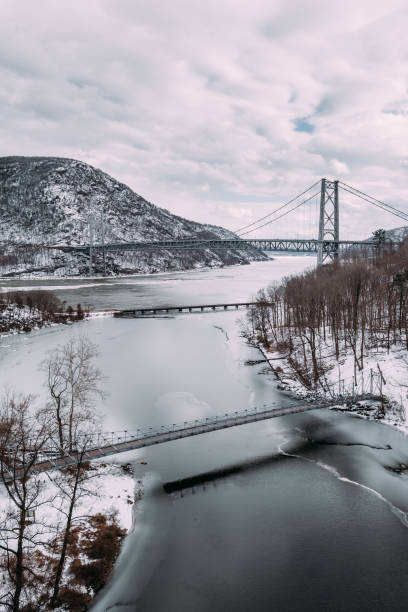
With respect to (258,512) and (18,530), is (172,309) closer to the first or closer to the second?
(258,512)

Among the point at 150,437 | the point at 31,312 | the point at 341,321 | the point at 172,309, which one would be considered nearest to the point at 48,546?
the point at 150,437

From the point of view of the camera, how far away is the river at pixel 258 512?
12.7 meters

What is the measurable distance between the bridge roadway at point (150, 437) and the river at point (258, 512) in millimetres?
1115

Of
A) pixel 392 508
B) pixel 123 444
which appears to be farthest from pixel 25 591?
pixel 392 508

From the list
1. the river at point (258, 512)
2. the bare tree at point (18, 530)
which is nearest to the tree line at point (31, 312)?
the river at point (258, 512)

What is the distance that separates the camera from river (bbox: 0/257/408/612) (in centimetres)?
1270

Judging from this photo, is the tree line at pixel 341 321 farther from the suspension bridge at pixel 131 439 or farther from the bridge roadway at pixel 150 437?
the suspension bridge at pixel 131 439

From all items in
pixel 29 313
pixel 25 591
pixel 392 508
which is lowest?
pixel 392 508

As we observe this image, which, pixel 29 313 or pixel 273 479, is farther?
pixel 29 313

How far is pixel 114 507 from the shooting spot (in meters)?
16.5

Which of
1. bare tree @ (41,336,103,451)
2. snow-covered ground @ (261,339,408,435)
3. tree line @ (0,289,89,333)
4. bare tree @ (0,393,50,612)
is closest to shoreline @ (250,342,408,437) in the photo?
snow-covered ground @ (261,339,408,435)

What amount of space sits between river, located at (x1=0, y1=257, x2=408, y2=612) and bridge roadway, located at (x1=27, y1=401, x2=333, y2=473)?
3.66 ft

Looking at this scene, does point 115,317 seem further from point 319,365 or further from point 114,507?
point 114,507

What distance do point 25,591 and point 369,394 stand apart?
24.2 meters
